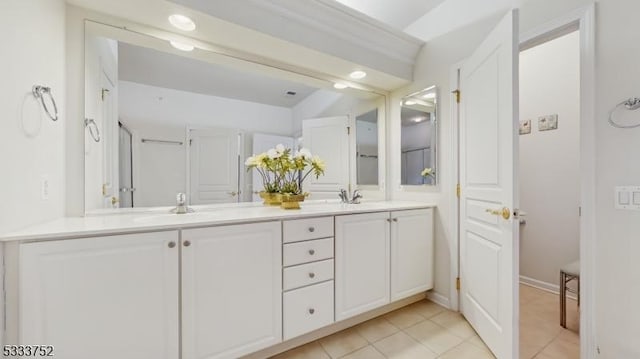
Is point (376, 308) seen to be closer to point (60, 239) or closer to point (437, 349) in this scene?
point (437, 349)

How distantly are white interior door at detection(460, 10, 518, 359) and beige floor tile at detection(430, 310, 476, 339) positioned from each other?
0.21 ft

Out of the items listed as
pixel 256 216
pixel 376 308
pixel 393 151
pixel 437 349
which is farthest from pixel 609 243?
pixel 256 216

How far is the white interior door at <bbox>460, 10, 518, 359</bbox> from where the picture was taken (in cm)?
138

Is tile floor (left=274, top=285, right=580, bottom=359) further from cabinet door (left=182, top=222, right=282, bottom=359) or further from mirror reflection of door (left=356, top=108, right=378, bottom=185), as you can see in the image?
mirror reflection of door (left=356, top=108, right=378, bottom=185)

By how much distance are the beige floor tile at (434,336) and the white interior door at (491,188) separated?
200mm

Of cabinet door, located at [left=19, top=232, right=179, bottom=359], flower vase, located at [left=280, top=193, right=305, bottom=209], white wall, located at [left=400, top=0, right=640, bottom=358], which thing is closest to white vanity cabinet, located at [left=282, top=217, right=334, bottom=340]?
flower vase, located at [left=280, top=193, right=305, bottom=209]

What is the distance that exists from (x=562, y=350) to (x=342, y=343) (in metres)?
1.39

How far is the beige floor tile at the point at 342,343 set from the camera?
1.61 m

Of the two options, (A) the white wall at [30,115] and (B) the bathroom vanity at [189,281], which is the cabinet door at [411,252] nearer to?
(B) the bathroom vanity at [189,281]

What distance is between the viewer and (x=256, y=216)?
1.44m

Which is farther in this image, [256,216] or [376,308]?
[376,308]

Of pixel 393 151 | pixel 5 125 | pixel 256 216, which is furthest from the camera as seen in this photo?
pixel 393 151

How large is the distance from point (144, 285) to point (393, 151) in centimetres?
231

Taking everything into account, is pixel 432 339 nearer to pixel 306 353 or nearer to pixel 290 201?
pixel 306 353
